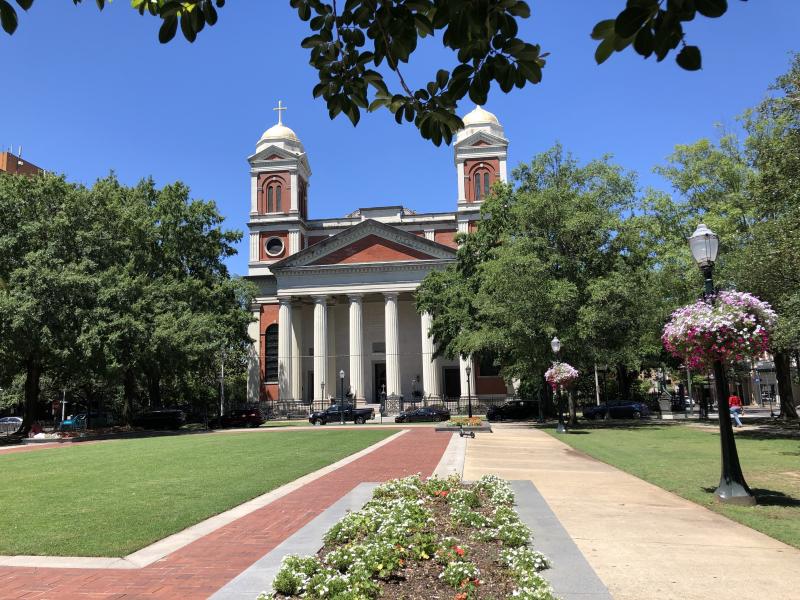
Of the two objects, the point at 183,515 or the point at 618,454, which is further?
the point at 618,454

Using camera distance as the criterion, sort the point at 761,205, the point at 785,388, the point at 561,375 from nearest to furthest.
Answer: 1. the point at 761,205
2. the point at 561,375
3. the point at 785,388

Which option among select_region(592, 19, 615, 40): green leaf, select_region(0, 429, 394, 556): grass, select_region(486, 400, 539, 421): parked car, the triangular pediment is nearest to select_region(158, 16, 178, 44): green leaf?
select_region(592, 19, 615, 40): green leaf

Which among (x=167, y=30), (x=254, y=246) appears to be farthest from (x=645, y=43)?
(x=254, y=246)

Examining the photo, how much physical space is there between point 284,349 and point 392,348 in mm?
10519

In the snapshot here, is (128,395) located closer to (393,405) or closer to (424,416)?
(424,416)

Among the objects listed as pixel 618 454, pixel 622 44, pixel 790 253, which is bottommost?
pixel 618 454

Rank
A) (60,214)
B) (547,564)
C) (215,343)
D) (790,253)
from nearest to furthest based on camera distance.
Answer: (547,564) < (790,253) < (60,214) < (215,343)

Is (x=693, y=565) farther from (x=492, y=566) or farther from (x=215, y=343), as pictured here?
(x=215, y=343)

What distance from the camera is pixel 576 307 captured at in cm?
2920

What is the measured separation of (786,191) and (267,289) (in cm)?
4860

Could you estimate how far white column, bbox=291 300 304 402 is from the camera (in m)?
55.8

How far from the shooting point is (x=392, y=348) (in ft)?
178

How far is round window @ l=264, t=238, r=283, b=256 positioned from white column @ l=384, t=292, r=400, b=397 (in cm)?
1576

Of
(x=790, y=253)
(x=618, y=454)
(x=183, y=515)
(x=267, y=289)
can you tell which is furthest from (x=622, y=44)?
(x=267, y=289)
